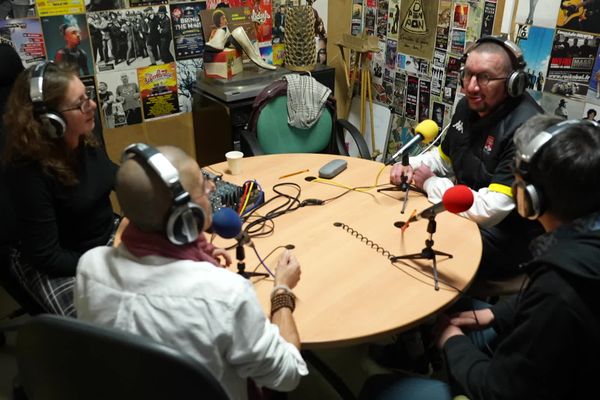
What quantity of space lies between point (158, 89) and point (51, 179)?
1.54 metres

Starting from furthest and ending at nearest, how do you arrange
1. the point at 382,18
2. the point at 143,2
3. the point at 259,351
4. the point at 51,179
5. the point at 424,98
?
the point at 382,18 < the point at 424,98 < the point at 143,2 < the point at 51,179 < the point at 259,351

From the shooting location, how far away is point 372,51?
11.0 ft

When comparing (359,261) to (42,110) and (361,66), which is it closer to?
(42,110)

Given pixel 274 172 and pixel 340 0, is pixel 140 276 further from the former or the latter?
pixel 340 0

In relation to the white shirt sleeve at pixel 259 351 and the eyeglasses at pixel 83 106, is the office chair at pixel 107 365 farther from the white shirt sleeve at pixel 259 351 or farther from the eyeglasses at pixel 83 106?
the eyeglasses at pixel 83 106

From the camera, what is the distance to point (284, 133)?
2.77 metres

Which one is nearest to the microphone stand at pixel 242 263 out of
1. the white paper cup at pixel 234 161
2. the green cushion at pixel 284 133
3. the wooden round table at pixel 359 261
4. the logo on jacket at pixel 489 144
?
the wooden round table at pixel 359 261

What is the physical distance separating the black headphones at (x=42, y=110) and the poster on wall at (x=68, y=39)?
43.9 inches

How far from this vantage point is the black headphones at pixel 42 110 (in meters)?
1.62

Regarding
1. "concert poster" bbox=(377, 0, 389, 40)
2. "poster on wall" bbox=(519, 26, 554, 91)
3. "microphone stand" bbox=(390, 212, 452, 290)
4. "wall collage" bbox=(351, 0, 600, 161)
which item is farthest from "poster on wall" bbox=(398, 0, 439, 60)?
"microphone stand" bbox=(390, 212, 452, 290)

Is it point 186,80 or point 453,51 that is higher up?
point 453,51

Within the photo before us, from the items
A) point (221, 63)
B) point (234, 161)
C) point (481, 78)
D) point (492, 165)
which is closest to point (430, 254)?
point (492, 165)

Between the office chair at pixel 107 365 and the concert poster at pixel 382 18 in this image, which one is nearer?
the office chair at pixel 107 365

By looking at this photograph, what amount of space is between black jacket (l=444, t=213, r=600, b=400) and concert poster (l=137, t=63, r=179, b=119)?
251 cm
